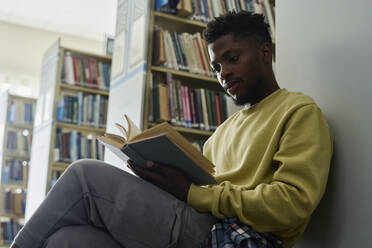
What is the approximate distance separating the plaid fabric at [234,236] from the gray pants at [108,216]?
2cm

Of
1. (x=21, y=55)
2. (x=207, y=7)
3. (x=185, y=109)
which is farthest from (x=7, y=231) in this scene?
(x=207, y=7)

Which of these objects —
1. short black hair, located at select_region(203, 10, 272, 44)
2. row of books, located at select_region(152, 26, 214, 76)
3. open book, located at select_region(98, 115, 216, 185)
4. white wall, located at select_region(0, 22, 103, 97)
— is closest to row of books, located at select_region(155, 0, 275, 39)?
row of books, located at select_region(152, 26, 214, 76)

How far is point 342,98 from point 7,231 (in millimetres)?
4402

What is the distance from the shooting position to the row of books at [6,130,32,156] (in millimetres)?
4891

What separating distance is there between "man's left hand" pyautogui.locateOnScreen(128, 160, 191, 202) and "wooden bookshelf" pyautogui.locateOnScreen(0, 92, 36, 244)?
406 centimetres

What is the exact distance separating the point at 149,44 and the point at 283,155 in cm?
175

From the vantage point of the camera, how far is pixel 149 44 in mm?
2707

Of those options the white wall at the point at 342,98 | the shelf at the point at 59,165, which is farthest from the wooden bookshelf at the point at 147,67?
the white wall at the point at 342,98

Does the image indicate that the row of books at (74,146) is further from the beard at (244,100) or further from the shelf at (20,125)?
the beard at (244,100)

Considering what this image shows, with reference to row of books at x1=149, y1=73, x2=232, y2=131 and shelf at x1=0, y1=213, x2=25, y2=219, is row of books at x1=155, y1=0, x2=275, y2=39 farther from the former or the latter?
shelf at x1=0, y1=213, x2=25, y2=219

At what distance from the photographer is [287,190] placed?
1065mm

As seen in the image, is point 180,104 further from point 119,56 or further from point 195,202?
point 195,202

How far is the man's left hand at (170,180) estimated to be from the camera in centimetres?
113

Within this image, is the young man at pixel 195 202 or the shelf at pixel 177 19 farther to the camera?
the shelf at pixel 177 19
